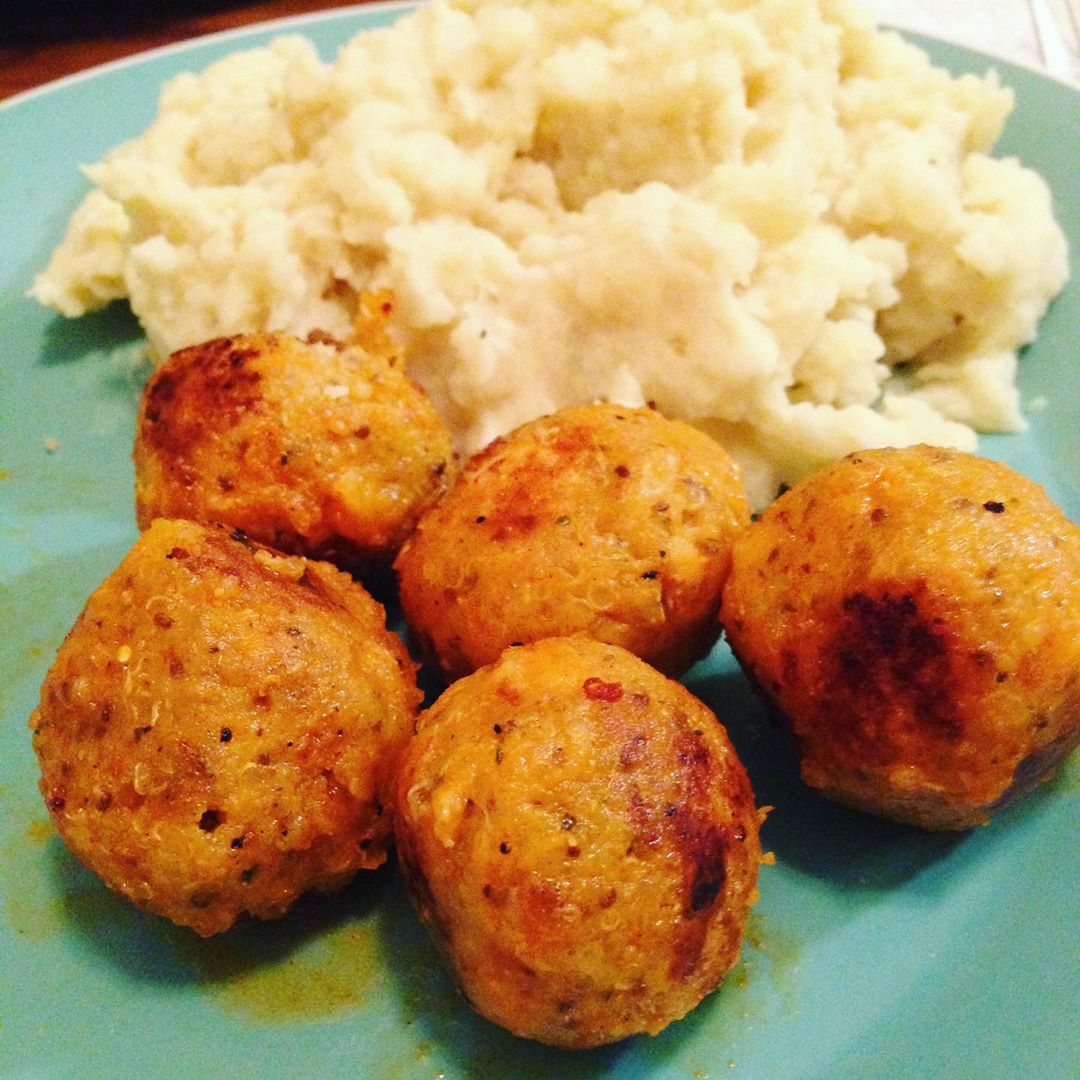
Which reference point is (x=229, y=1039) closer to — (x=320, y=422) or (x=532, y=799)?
(x=532, y=799)

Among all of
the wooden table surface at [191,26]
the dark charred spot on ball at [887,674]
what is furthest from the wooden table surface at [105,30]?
the dark charred spot on ball at [887,674]

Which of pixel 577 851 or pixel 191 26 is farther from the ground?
pixel 577 851

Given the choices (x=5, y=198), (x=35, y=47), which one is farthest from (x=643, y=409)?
(x=35, y=47)

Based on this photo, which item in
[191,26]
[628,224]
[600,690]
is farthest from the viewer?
[191,26]

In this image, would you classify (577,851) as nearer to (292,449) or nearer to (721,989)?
(721,989)

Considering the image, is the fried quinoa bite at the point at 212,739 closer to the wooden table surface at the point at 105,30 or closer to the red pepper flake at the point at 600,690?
the red pepper flake at the point at 600,690

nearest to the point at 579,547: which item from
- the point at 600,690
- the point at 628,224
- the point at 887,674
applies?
the point at 600,690
